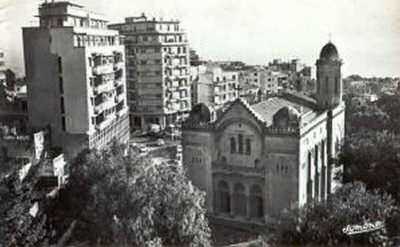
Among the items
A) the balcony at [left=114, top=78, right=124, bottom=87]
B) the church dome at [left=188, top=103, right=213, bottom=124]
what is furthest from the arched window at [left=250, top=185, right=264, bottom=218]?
the balcony at [left=114, top=78, right=124, bottom=87]

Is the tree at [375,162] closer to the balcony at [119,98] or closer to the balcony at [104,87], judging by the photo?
the balcony at [104,87]

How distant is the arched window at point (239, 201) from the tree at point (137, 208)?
13.1 feet

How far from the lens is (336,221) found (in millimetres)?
9727

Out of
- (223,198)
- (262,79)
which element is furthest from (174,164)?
(262,79)

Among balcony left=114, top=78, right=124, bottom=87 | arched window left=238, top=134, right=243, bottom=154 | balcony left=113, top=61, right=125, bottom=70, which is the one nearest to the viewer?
arched window left=238, top=134, right=243, bottom=154

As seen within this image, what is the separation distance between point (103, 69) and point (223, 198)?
23.2 feet

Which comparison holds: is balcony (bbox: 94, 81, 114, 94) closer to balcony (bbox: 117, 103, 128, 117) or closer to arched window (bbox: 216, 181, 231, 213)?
balcony (bbox: 117, 103, 128, 117)

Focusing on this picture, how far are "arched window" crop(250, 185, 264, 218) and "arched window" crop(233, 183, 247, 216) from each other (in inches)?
10.4

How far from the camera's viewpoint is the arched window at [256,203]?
16062mm

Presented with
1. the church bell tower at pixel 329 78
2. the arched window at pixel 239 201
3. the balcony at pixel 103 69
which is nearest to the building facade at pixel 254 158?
the arched window at pixel 239 201

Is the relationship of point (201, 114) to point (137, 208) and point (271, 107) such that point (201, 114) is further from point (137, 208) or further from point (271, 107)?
point (137, 208)

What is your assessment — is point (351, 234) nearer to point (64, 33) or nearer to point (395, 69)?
point (395, 69)

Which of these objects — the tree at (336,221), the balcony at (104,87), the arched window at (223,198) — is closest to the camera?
the tree at (336,221)

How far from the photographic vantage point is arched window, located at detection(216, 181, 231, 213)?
1661 cm
